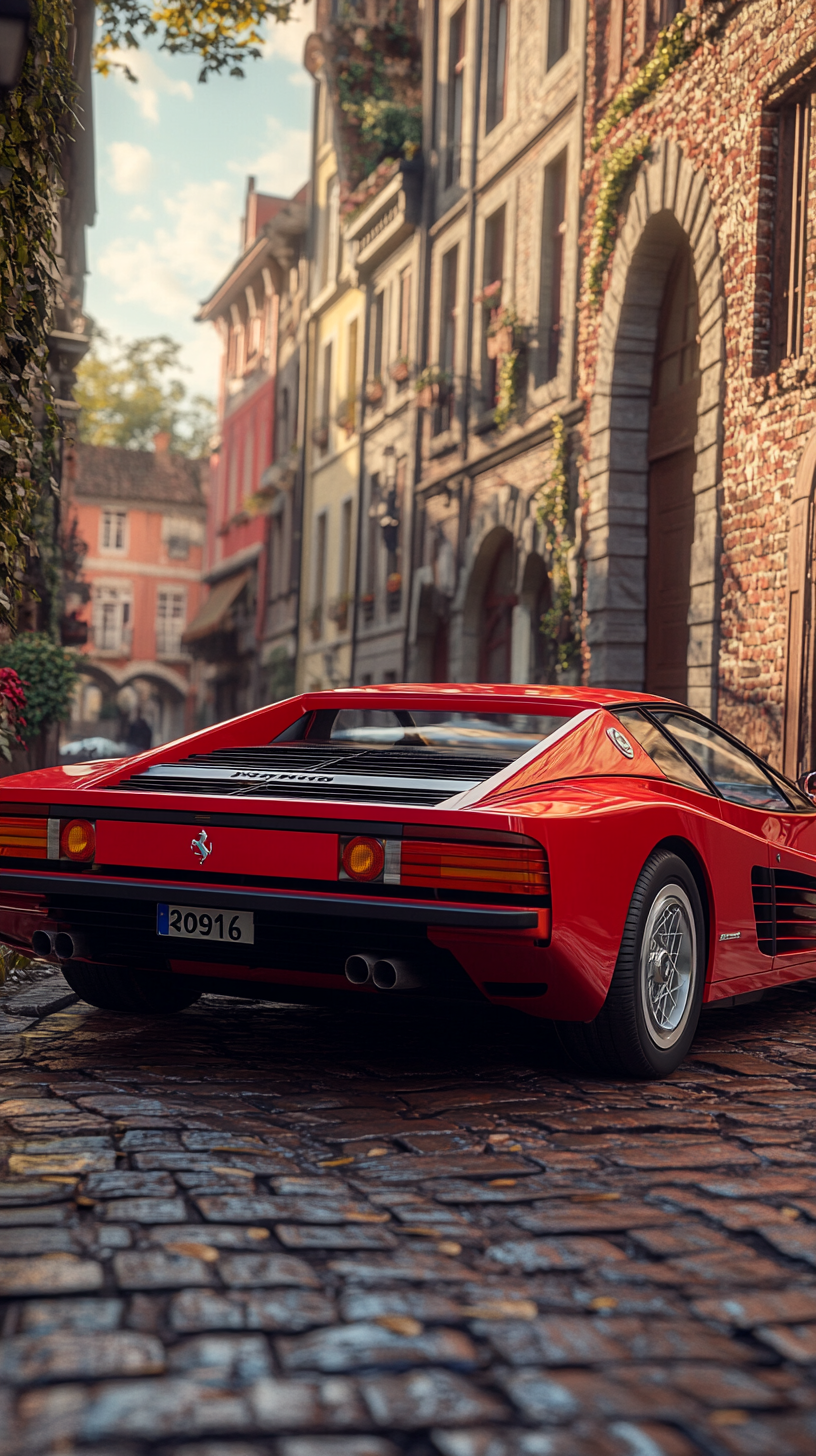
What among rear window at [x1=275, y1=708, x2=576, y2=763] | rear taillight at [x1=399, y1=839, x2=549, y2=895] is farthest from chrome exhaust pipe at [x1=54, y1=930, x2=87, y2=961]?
rear window at [x1=275, y1=708, x2=576, y2=763]

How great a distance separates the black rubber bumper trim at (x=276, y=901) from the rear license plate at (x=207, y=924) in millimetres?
74

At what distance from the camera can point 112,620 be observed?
201 ft

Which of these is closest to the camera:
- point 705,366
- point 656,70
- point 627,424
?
point 705,366

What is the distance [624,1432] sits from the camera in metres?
2.21

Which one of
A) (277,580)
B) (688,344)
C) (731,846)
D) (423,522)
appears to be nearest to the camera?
(731,846)

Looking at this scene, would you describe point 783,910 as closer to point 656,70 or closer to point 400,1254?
point 400,1254

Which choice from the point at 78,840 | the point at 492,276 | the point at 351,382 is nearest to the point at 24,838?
the point at 78,840

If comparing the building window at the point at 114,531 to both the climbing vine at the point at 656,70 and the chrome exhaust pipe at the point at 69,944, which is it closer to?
the climbing vine at the point at 656,70

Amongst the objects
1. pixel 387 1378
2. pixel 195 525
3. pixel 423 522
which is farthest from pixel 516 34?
pixel 195 525

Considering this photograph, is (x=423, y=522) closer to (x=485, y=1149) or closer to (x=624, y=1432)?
(x=485, y=1149)

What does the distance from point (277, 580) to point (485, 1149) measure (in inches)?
1286

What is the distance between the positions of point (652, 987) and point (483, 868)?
0.88m

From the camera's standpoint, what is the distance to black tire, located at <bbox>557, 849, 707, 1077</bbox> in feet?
14.6

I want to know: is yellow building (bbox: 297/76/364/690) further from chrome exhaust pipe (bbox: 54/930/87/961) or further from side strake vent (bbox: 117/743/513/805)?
chrome exhaust pipe (bbox: 54/930/87/961)
